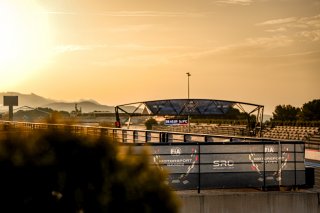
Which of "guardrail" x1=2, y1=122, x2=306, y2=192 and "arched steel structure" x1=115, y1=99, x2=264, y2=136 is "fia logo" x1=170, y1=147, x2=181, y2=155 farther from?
"arched steel structure" x1=115, y1=99, x2=264, y2=136

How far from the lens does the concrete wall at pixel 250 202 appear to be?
61.5ft

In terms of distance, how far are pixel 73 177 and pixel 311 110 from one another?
5743 inches

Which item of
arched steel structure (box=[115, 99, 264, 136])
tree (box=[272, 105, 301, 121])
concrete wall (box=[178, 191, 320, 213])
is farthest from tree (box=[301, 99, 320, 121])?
concrete wall (box=[178, 191, 320, 213])

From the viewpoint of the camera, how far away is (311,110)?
5925 inches

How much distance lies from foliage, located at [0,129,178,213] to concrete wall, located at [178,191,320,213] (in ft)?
27.4

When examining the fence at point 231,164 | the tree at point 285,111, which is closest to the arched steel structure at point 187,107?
the fence at point 231,164

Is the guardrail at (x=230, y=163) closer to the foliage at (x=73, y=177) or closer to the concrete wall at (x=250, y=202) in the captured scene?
the concrete wall at (x=250, y=202)

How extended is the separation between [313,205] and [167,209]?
36.6ft

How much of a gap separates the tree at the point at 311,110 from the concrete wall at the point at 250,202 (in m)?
130

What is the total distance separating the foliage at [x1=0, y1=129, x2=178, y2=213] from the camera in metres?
9.49

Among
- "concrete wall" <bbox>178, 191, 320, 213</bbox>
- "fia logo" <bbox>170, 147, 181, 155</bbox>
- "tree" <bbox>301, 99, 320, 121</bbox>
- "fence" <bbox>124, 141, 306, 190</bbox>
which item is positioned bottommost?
"concrete wall" <bbox>178, 191, 320, 213</bbox>

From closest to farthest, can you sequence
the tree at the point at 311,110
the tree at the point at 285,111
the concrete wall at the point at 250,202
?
1. the concrete wall at the point at 250,202
2. the tree at the point at 311,110
3. the tree at the point at 285,111

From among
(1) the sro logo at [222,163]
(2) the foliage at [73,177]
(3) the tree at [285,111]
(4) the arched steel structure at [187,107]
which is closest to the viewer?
(2) the foliage at [73,177]

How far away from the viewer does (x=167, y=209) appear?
10320 mm
